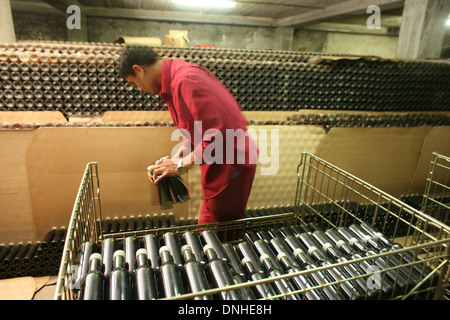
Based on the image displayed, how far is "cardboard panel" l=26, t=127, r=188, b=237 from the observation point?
7.64 feet

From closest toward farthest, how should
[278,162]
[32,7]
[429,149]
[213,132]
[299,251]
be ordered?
1. [299,251]
2. [213,132]
3. [278,162]
4. [429,149]
5. [32,7]

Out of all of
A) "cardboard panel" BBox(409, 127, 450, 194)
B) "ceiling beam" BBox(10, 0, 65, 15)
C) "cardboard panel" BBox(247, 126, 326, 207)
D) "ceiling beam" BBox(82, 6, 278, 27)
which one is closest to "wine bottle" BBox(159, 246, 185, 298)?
"cardboard panel" BBox(247, 126, 326, 207)

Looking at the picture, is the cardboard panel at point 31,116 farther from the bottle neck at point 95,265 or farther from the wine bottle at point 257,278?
the wine bottle at point 257,278

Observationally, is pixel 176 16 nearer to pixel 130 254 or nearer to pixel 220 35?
pixel 220 35

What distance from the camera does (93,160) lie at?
2410 mm

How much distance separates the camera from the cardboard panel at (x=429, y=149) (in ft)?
10.6

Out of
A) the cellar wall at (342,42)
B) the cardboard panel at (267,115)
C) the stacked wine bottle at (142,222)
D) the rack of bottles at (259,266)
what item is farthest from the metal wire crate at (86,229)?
the cellar wall at (342,42)

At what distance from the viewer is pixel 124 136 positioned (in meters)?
2.45

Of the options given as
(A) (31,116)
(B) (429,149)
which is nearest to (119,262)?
(A) (31,116)

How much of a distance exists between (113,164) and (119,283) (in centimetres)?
161
